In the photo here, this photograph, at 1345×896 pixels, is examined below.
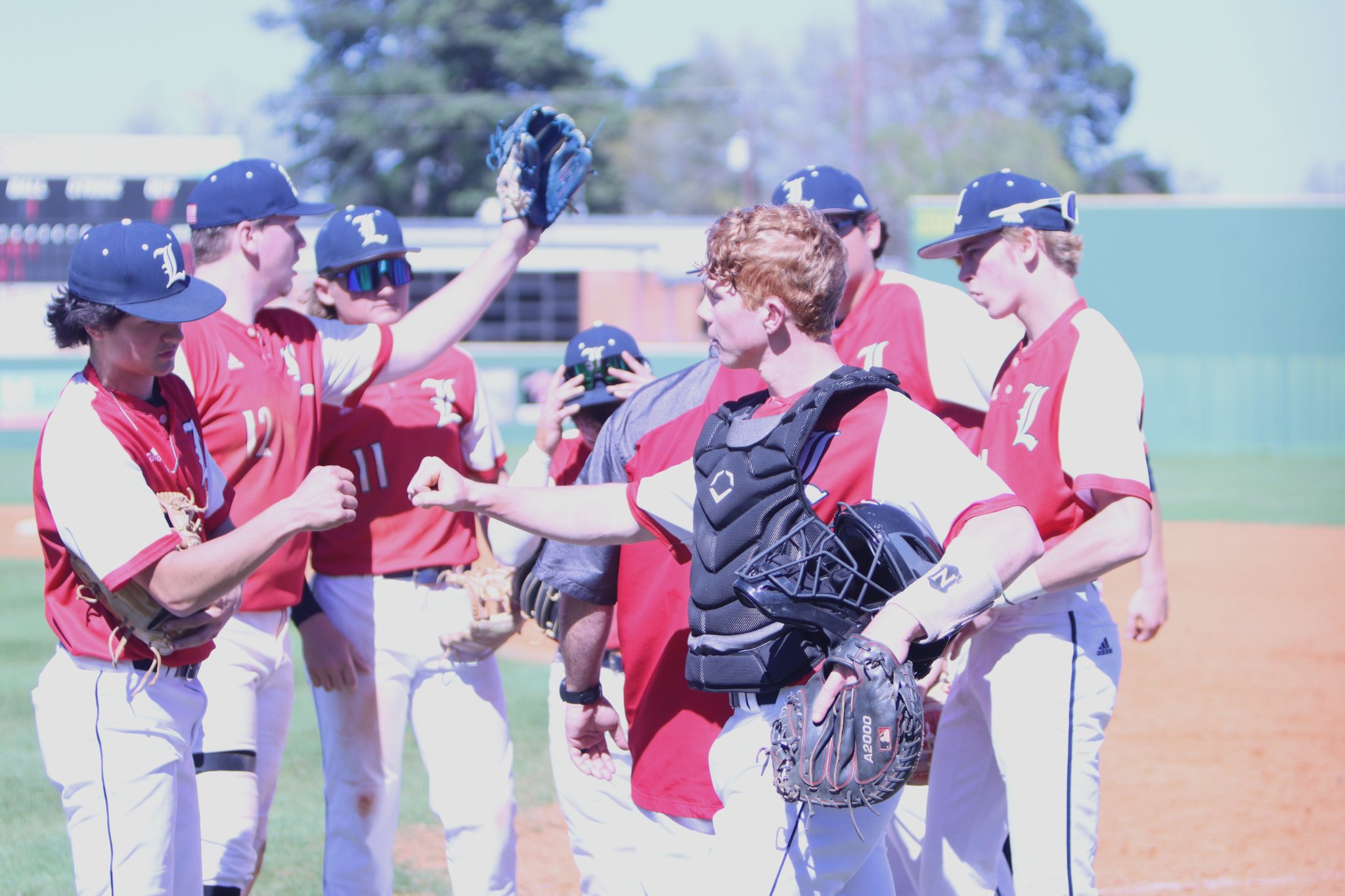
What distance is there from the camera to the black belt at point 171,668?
2873mm

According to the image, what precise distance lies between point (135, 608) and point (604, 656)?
135 centimetres

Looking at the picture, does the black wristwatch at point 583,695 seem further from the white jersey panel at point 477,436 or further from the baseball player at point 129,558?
the white jersey panel at point 477,436

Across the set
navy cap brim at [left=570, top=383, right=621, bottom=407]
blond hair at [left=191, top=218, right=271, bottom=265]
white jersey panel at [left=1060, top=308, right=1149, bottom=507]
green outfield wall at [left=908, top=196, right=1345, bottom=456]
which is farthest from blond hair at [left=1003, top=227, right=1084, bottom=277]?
green outfield wall at [left=908, top=196, right=1345, bottom=456]

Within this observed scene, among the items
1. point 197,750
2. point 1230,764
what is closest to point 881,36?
point 1230,764

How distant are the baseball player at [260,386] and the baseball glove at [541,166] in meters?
0.08

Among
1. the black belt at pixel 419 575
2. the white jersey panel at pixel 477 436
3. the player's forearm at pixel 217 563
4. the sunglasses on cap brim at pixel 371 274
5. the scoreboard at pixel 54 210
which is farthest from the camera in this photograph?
the scoreboard at pixel 54 210

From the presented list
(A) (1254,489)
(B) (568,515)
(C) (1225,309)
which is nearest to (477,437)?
(B) (568,515)

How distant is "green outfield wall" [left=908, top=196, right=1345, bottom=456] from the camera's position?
26.0m

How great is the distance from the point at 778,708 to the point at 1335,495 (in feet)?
64.1

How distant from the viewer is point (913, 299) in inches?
150

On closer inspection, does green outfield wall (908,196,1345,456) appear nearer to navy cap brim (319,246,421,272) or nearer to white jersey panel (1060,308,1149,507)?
navy cap brim (319,246,421,272)

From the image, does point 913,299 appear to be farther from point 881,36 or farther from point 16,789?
point 881,36

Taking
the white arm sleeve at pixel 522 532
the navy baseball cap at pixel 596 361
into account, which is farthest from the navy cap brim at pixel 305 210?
the white arm sleeve at pixel 522 532

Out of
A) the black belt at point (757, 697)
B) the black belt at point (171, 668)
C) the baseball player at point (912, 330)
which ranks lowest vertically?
the black belt at point (171, 668)
